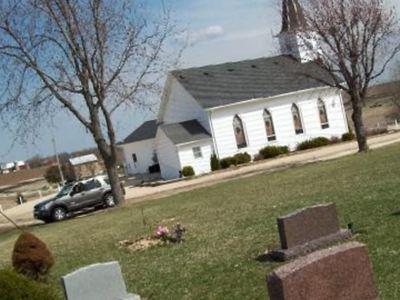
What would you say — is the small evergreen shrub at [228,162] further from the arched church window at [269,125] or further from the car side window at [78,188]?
the car side window at [78,188]

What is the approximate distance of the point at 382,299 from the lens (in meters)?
7.85

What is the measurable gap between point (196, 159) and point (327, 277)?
4562cm

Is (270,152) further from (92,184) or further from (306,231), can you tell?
(306,231)

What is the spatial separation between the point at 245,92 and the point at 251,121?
9.03 ft

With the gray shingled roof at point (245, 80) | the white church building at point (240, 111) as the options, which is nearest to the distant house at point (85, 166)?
the white church building at point (240, 111)

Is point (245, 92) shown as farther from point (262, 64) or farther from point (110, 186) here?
point (110, 186)

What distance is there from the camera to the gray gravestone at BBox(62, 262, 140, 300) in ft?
29.8

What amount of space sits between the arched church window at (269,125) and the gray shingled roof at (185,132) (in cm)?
532

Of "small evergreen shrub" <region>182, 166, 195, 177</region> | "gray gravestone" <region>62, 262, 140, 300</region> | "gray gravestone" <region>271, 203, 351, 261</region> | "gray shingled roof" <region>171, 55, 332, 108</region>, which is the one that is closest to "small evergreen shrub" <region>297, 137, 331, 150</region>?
"gray shingled roof" <region>171, 55, 332, 108</region>

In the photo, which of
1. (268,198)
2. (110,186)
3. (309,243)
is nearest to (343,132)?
(110,186)

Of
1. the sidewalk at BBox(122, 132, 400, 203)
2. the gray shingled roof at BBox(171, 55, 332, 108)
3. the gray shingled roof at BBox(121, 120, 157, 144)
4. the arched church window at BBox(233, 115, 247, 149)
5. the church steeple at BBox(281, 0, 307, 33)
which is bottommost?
the sidewalk at BBox(122, 132, 400, 203)

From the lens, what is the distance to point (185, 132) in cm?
5256

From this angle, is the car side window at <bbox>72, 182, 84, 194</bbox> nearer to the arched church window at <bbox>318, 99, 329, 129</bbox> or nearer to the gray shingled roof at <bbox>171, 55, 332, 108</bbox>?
the gray shingled roof at <bbox>171, 55, 332, 108</bbox>

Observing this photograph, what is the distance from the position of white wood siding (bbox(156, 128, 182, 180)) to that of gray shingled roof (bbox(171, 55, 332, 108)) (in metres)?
4.03
